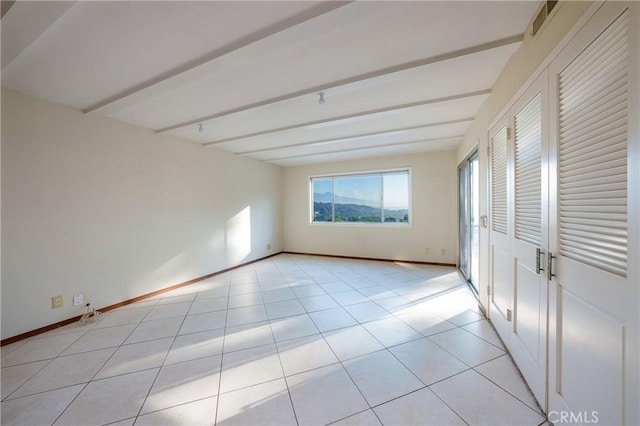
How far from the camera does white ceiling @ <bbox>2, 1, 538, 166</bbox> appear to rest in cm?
136

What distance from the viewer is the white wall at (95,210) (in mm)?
2225

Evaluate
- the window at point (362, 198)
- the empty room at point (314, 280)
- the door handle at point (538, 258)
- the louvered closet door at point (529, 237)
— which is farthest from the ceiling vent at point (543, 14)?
the window at point (362, 198)

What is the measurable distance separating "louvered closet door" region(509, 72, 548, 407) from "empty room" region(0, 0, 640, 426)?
20mm

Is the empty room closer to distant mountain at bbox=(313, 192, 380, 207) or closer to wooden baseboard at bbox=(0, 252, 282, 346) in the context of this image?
wooden baseboard at bbox=(0, 252, 282, 346)

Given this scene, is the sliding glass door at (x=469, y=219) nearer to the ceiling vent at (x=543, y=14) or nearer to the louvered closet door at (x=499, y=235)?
the louvered closet door at (x=499, y=235)

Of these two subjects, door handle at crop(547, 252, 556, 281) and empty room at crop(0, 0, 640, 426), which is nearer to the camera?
empty room at crop(0, 0, 640, 426)

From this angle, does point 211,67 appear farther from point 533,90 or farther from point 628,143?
point 628,143

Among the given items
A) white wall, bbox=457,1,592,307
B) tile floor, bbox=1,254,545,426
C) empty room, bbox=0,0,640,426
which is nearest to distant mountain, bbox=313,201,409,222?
empty room, bbox=0,0,640,426

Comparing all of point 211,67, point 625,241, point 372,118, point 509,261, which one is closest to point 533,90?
point 625,241

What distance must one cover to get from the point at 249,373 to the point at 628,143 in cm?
236

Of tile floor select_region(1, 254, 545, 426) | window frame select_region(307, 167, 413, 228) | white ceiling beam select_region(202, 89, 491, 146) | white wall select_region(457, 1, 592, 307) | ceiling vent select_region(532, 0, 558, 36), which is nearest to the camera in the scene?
white wall select_region(457, 1, 592, 307)

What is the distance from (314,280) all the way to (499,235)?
8.95 ft

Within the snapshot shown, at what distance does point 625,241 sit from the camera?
848 millimetres

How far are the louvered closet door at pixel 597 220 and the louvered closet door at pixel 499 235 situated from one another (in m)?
0.76
